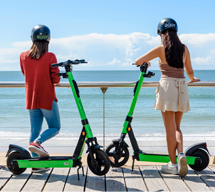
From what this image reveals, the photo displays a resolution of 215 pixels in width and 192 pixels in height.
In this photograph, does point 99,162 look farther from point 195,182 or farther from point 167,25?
point 167,25

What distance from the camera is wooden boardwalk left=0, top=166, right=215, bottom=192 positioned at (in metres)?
2.18

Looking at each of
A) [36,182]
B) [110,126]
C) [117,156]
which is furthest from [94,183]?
[110,126]

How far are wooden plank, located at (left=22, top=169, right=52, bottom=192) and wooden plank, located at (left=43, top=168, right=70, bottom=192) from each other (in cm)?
5

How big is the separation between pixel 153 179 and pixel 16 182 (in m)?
1.20

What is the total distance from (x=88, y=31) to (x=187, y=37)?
21.1 m

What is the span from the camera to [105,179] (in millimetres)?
2381

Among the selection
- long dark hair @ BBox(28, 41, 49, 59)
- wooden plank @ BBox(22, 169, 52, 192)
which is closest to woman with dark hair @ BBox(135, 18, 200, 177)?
long dark hair @ BBox(28, 41, 49, 59)

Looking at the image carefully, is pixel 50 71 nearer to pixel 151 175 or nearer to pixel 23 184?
pixel 23 184

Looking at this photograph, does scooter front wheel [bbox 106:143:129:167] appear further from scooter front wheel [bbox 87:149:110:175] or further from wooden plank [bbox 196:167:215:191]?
wooden plank [bbox 196:167:215:191]

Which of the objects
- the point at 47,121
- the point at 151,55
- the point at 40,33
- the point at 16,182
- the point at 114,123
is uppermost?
the point at 40,33

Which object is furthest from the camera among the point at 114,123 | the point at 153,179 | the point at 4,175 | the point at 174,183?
the point at 114,123

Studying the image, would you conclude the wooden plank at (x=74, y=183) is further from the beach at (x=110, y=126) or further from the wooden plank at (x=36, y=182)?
the beach at (x=110, y=126)

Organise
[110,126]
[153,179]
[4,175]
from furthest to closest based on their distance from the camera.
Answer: [110,126]
[4,175]
[153,179]

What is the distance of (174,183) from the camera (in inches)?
89.7
